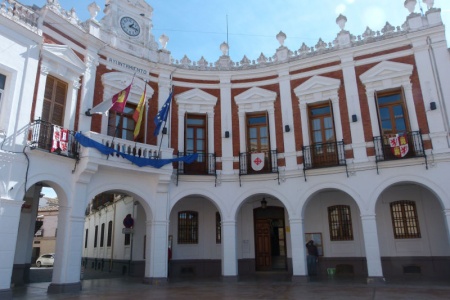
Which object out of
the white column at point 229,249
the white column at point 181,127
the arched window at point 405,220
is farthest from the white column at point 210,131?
the arched window at point 405,220

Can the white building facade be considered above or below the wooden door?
above

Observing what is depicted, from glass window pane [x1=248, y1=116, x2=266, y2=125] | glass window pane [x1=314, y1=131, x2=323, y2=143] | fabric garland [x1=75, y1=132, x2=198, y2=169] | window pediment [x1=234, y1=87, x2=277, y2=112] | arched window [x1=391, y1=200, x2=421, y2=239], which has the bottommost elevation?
arched window [x1=391, y1=200, x2=421, y2=239]

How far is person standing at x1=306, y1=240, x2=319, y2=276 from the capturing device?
53.7 feet

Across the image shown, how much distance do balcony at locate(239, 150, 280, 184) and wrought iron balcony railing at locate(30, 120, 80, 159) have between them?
697 cm

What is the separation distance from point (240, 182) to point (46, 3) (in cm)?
1028

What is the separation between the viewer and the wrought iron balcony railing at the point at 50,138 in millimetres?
12266

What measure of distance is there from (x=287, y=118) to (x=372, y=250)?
639 cm

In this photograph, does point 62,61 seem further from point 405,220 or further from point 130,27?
point 405,220

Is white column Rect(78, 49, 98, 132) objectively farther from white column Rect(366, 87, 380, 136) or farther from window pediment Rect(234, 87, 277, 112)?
white column Rect(366, 87, 380, 136)

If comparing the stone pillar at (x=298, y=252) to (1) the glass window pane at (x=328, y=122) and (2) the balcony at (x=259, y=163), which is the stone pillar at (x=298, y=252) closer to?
(2) the balcony at (x=259, y=163)

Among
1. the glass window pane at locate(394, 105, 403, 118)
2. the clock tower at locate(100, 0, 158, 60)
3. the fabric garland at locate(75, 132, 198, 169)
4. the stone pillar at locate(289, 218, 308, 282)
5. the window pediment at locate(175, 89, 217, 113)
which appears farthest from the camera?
the window pediment at locate(175, 89, 217, 113)

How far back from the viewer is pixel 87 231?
101 feet

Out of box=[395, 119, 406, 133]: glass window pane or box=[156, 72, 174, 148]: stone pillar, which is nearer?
box=[395, 119, 406, 133]: glass window pane

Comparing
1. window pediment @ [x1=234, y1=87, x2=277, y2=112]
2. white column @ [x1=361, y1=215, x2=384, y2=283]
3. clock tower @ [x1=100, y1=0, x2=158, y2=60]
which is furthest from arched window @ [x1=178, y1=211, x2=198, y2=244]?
white column @ [x1=361, y1=215, x2=384, y2=283]
